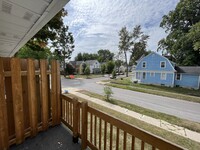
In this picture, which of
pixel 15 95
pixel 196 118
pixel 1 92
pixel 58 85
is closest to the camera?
pixel 1 92

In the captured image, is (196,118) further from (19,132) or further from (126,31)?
(126,31)

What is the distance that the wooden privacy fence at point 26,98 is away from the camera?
230 centimetres

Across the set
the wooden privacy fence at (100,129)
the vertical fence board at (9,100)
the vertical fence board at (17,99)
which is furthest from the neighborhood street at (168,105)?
the vertical fence board at (9,100)

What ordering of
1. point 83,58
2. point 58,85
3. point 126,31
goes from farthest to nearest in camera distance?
1. point 83,58
2. point 126,31
3. point 58,85

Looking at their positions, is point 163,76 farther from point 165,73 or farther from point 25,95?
point 25,95

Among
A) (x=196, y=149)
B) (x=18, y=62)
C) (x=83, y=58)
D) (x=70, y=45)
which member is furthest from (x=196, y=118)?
(x=83, y=58)

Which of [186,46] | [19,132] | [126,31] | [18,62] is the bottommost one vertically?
[19,132]

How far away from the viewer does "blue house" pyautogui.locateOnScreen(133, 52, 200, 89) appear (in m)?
15.9

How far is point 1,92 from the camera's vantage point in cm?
224

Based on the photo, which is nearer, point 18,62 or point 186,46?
point 18,62

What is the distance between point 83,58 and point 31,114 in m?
51.3

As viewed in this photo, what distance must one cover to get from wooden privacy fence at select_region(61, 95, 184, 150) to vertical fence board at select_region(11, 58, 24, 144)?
1014 mm

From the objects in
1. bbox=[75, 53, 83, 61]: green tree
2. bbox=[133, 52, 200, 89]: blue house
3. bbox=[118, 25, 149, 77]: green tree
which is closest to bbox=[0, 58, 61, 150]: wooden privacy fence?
bbox=[133, 52, 200, 89]: blue house

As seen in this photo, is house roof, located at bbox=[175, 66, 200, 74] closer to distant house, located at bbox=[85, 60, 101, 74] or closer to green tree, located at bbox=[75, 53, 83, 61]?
distant house, located at bbox=[85, 60, 101, 74]
